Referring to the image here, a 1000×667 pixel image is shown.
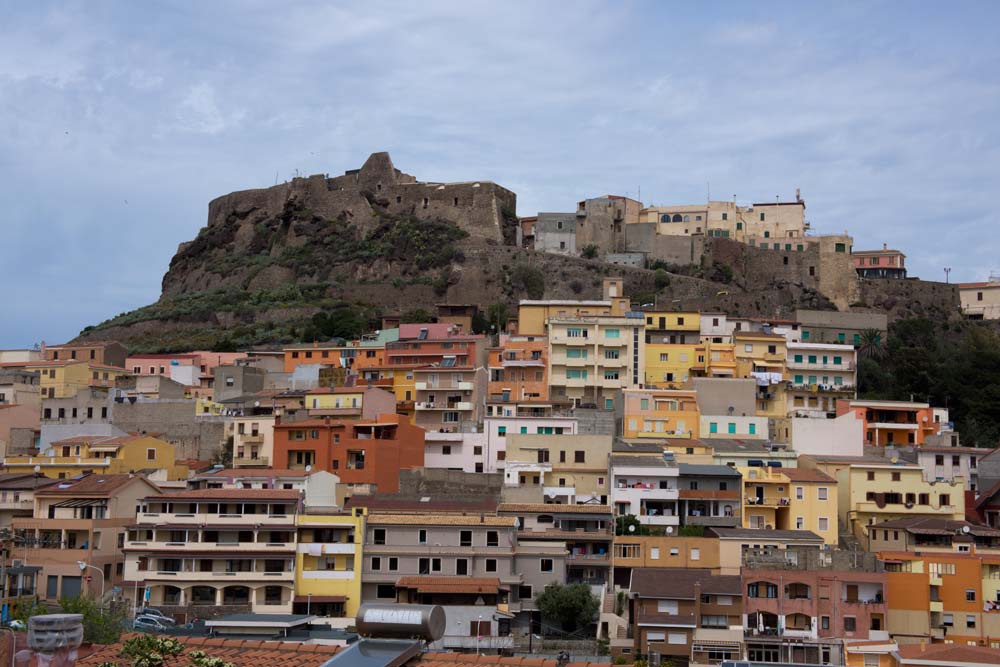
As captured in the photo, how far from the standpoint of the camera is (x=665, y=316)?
253ft

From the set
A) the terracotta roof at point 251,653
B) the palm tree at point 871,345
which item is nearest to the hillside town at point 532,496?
the palm tree at point 871,345

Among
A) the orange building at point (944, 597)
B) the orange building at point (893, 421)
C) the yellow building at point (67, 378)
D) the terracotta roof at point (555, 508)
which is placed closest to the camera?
the orange building at point (944, 597)

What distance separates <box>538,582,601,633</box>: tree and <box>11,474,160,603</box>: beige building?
15442 millimetres

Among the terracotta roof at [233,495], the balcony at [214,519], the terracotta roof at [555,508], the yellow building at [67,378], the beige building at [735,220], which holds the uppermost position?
the beige building at [735,220]

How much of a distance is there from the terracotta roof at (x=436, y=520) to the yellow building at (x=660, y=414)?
52.7 feet

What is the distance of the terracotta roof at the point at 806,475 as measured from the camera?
2238 inches

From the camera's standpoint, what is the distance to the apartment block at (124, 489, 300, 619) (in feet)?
162

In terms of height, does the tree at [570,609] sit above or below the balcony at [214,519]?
below

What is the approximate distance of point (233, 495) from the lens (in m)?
51.2

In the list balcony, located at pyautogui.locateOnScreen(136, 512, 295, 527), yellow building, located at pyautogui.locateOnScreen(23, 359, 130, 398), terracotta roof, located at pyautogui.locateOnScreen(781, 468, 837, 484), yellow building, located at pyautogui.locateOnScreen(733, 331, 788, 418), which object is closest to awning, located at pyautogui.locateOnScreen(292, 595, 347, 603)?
balcony, located at pyautogui.locateOnScreen(136, 512, 295, 527)

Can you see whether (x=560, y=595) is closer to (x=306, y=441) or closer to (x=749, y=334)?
(x=306, y=441)

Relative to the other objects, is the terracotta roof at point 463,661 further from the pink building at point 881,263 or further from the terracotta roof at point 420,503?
the pink building at point 881,263

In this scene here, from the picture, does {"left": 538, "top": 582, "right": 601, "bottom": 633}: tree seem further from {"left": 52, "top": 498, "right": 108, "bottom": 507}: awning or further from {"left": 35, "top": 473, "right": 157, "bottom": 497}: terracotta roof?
{"left": 52, "top": 498, "right": 108, "bottom": 507}: awning

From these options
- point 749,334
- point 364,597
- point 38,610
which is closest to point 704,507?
point 364,597
